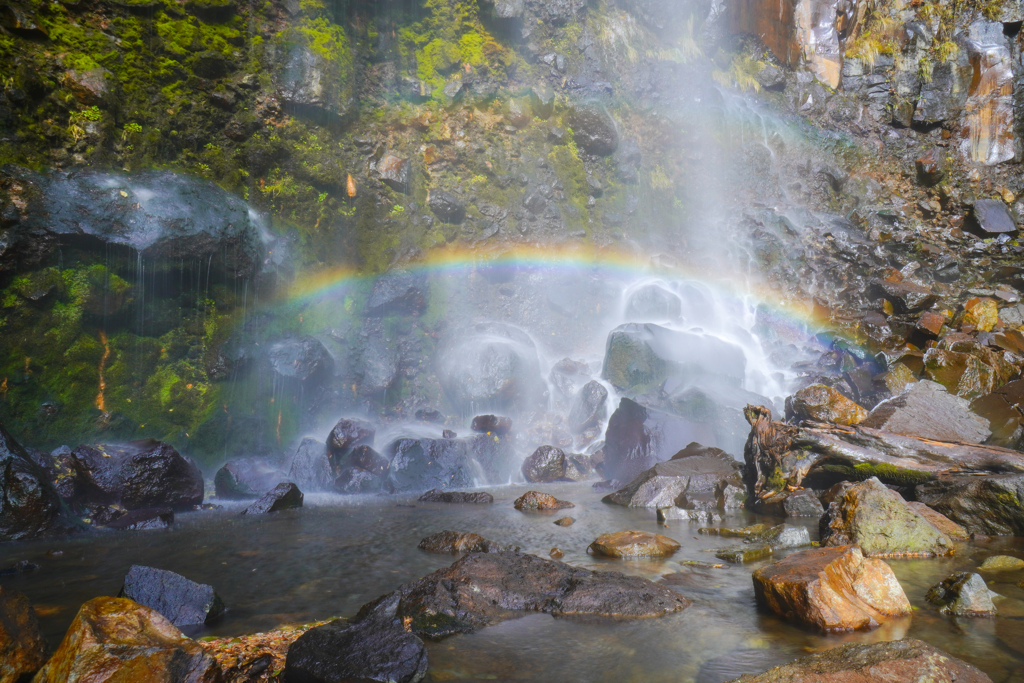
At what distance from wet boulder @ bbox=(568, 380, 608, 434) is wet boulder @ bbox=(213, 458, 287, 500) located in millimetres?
8606

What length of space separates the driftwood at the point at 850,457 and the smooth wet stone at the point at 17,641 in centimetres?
898

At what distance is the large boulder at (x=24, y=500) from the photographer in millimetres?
7539

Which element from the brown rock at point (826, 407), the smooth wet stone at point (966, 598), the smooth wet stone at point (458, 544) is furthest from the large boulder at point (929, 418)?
the smooth wet stone at point (458, 544)

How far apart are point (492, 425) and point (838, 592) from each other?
1158cm

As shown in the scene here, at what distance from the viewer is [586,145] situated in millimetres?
25312

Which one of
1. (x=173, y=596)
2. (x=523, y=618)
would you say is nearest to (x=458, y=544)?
(x=523, y=618)

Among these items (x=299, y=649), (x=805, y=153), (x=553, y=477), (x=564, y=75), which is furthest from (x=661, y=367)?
(x=805, y=153)

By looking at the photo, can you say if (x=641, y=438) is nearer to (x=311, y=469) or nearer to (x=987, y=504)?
(x=987, y=504)

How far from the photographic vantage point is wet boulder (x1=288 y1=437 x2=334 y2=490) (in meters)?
12.3

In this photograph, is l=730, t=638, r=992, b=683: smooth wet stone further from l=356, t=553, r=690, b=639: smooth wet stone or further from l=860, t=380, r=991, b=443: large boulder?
l=860, t=380, r=991, b=443: large boulder

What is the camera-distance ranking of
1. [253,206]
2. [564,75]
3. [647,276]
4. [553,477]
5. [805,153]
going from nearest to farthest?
[553,477] → [253,206] → [647,276] → [564,75] → [805,153]

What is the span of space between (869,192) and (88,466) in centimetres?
3100

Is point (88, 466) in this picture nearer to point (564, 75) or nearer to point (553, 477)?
point (553, 477)

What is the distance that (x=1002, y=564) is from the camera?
4902 millimetres
